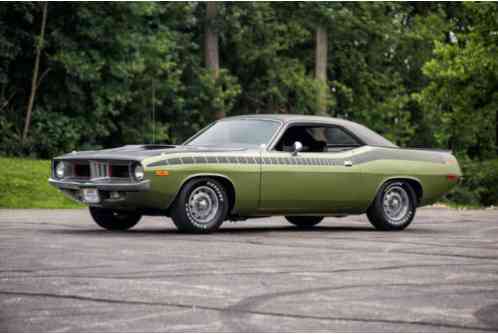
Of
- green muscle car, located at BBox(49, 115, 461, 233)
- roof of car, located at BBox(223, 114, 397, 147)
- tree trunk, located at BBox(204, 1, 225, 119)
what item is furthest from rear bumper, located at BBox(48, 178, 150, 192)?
tree trunk, located at BBox(204, 1, 225, 119)

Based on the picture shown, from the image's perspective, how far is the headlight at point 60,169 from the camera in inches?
535

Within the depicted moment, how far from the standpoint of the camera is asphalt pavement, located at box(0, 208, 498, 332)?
6.75 metres

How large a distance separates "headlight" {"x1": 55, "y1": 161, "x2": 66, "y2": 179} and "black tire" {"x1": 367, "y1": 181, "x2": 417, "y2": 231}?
13.3ft

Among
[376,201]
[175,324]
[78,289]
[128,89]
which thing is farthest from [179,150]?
[128,89]

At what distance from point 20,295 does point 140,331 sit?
5.37ft

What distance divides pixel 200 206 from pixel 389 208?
3.09 m

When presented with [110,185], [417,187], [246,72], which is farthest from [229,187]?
[246,72]

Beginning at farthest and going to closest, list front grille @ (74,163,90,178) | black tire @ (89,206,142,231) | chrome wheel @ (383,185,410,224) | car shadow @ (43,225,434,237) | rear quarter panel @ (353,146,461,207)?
1. chrome wheel @ (383,185,410,224)
2. rear quarter panel @ (353,146,461,207)
3. black tire @ (89,206,142,231)
4. car shadow @ (43,225,434,237)
5. front grille @ (74,163,90,178)

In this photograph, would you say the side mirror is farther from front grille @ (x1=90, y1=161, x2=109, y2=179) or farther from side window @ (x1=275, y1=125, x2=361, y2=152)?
front grille @ (x1=90, y1=161, x2=109, y2=179)

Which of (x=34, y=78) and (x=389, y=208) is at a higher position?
(x=34, y=78)

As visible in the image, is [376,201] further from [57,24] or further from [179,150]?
[57,24]

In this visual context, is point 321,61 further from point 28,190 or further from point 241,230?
point 241,230

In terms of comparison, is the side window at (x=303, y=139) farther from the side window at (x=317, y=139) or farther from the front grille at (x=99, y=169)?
the front grille at (x=99, y=169)

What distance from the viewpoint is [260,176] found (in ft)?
43.8
